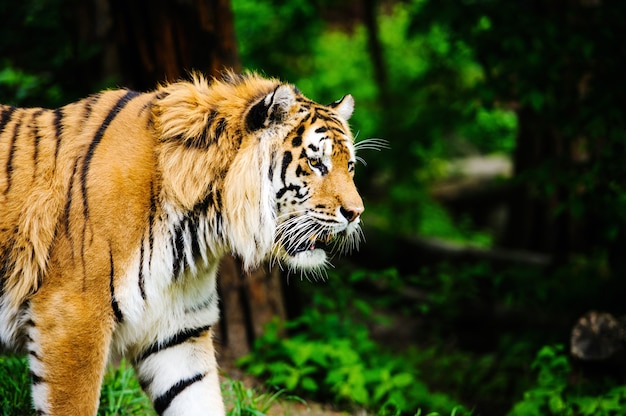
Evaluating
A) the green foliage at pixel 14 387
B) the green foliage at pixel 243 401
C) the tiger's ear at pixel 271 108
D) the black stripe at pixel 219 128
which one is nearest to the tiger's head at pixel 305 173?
the tiger's ear at pixel 271 108

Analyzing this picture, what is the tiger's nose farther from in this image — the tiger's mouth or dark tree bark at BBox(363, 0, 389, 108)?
dark tree bark at BBox(363, 0, 389, 108)

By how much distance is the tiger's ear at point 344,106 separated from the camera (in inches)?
146

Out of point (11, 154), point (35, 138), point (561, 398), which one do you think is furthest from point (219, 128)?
point (561, 398)

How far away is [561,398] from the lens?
16.9 ft

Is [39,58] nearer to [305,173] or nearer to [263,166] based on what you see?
[263,166]

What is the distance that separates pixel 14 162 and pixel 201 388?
1374 millimetres

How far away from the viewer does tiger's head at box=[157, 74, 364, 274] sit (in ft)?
10.9

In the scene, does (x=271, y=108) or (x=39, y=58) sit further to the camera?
(x=39, y=58)

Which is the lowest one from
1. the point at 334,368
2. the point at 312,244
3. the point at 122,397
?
the point at 334,368

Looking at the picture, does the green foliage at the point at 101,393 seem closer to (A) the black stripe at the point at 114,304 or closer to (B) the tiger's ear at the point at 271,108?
(A) the black stripe at the point at 114,304

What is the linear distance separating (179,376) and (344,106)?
157 centimetres

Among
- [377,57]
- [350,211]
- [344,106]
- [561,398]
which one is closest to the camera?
[350,211]

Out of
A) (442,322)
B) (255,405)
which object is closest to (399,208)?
(442,322)

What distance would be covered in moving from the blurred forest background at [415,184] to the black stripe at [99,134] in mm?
1840
